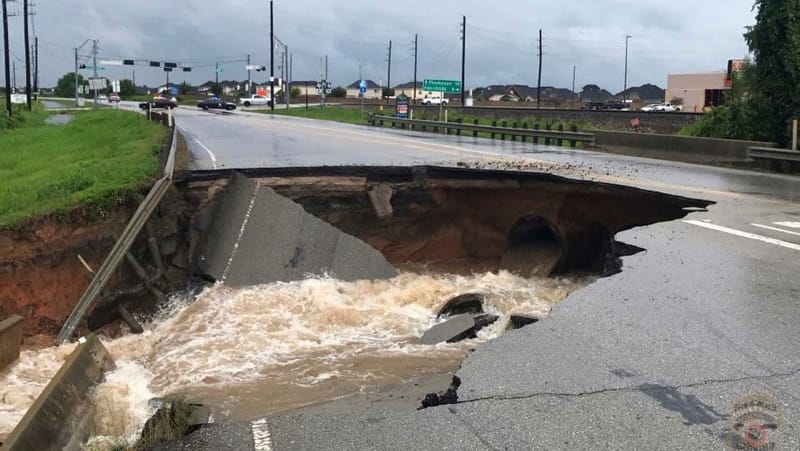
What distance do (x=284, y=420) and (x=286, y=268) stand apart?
689 cm

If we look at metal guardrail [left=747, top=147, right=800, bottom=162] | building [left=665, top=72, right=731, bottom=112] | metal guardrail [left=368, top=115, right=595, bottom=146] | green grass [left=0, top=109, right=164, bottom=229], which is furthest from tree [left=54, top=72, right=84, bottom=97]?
metal guardrail [left=747, top=147, right=800, bottom=162]

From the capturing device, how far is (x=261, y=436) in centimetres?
432

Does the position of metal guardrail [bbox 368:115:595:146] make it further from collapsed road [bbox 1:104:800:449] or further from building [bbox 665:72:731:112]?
building [bbox 665:72:731:112]

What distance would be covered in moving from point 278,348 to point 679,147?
17891 millimetres

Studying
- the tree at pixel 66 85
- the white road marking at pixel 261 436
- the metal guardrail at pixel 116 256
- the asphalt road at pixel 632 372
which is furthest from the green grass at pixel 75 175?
the tree at pixel 66 85

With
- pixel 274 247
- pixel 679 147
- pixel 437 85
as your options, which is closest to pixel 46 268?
pixel 274 247

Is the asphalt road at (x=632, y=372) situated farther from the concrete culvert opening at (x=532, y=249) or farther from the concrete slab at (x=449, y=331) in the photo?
the concrete culvert opening at (x=532, y=249)

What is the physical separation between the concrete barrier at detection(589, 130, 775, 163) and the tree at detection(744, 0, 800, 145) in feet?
5.38

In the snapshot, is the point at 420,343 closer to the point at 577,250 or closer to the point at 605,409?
the point at 605,409

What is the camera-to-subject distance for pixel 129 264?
35.1 ft

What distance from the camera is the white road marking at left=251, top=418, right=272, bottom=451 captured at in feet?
13.6


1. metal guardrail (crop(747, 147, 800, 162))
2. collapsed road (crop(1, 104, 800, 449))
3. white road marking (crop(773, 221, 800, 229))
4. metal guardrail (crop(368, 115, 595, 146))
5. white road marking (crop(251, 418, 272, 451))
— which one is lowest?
white road marking (crop(251, 418, 272, 451))

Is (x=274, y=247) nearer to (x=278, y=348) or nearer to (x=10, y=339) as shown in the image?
(x=278, y=348)

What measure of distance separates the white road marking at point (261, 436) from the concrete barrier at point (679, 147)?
19172mm
